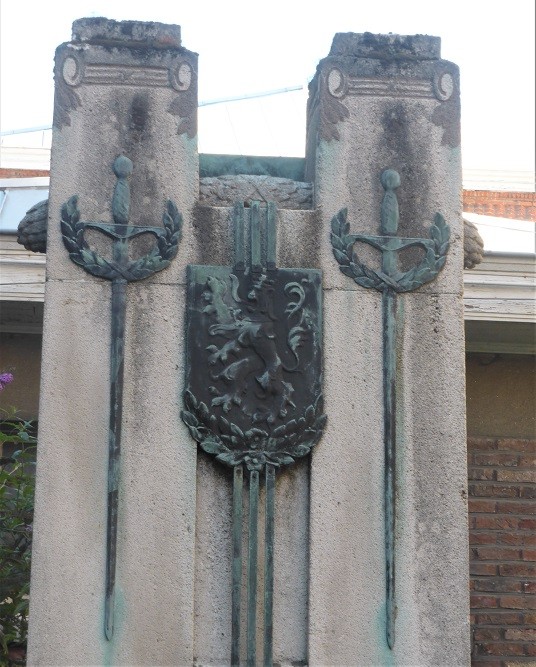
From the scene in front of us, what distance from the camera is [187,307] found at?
13.1 ft

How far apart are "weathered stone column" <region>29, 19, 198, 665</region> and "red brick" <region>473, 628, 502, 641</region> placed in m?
3.58

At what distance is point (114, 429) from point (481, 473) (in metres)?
4.03

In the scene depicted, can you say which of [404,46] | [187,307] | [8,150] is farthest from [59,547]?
[8,150]

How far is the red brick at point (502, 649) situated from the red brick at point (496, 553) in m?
0.52

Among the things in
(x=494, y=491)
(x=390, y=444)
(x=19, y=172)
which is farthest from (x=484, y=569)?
(x=19, y=172)

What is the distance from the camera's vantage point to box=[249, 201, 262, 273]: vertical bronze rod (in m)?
4.03

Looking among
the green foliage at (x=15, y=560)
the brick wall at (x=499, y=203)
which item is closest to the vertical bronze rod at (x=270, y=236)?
the green foliage at (x=15, y=560)

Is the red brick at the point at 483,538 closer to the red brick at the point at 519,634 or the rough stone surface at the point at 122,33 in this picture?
the red brick at the point at 519,634

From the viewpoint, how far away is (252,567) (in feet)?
12.6

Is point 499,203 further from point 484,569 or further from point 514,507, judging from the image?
point 484,569

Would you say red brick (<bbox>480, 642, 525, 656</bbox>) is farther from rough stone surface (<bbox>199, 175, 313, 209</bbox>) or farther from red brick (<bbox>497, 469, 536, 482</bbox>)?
rough stone surface (<bbox>199, 175, 313, 209</bbox>)

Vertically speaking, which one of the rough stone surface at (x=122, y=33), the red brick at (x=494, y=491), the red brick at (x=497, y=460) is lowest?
the red brick at (x=494, y=491)

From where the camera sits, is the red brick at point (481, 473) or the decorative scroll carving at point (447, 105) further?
the red brick at point (481, 473)

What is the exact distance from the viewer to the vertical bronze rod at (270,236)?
404 cm
